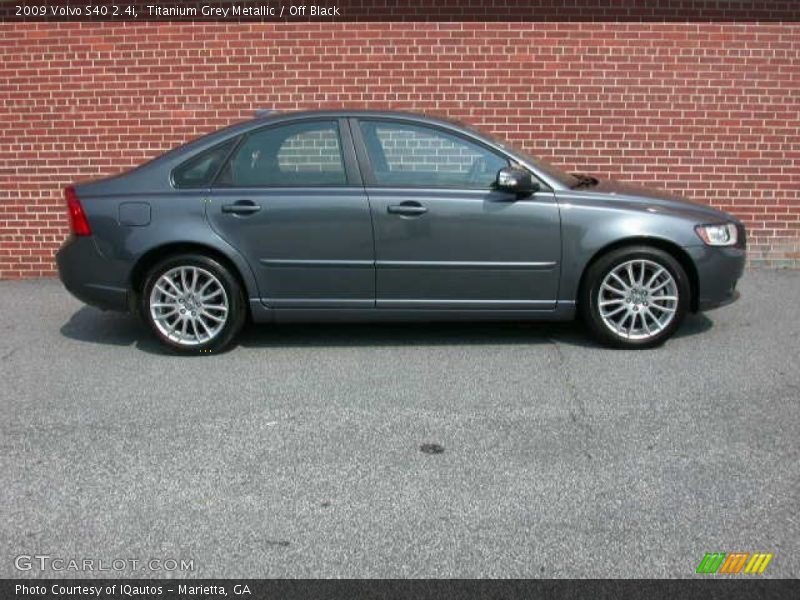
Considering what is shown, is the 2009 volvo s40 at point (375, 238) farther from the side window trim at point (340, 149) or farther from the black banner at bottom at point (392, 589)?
the black banner at bottom at point (392, 589)

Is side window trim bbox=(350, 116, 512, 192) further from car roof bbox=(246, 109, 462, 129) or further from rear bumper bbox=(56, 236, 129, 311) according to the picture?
rear bumper bbox=(56, 236, 129, 311)

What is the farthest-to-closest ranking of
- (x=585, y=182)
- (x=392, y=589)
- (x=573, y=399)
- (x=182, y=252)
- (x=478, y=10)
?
(x=478, y=10) → (x=585, y=182) → (x=182, y=252) → (x=573, y=399) → (x=392, y=589)

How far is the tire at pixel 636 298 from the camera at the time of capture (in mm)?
Answer: 6176

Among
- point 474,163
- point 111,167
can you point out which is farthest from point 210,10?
point 474,163

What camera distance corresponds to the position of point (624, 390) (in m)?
5.46

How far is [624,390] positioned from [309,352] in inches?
81.8

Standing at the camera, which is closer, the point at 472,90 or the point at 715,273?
the point at 715,273

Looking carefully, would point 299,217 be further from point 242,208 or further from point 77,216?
point 77,216

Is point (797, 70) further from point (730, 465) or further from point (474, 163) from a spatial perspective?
point (730, 465)

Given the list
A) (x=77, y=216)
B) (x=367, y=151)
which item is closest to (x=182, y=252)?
(x=77, y=216)

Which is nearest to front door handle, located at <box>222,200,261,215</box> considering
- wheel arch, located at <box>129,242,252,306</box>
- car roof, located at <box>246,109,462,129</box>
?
wheel arch, located at <box>129,242,252,306</box>

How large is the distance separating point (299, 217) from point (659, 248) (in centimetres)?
236

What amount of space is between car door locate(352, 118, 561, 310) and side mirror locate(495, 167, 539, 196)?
52 mm

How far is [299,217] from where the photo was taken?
6109 millimetres
